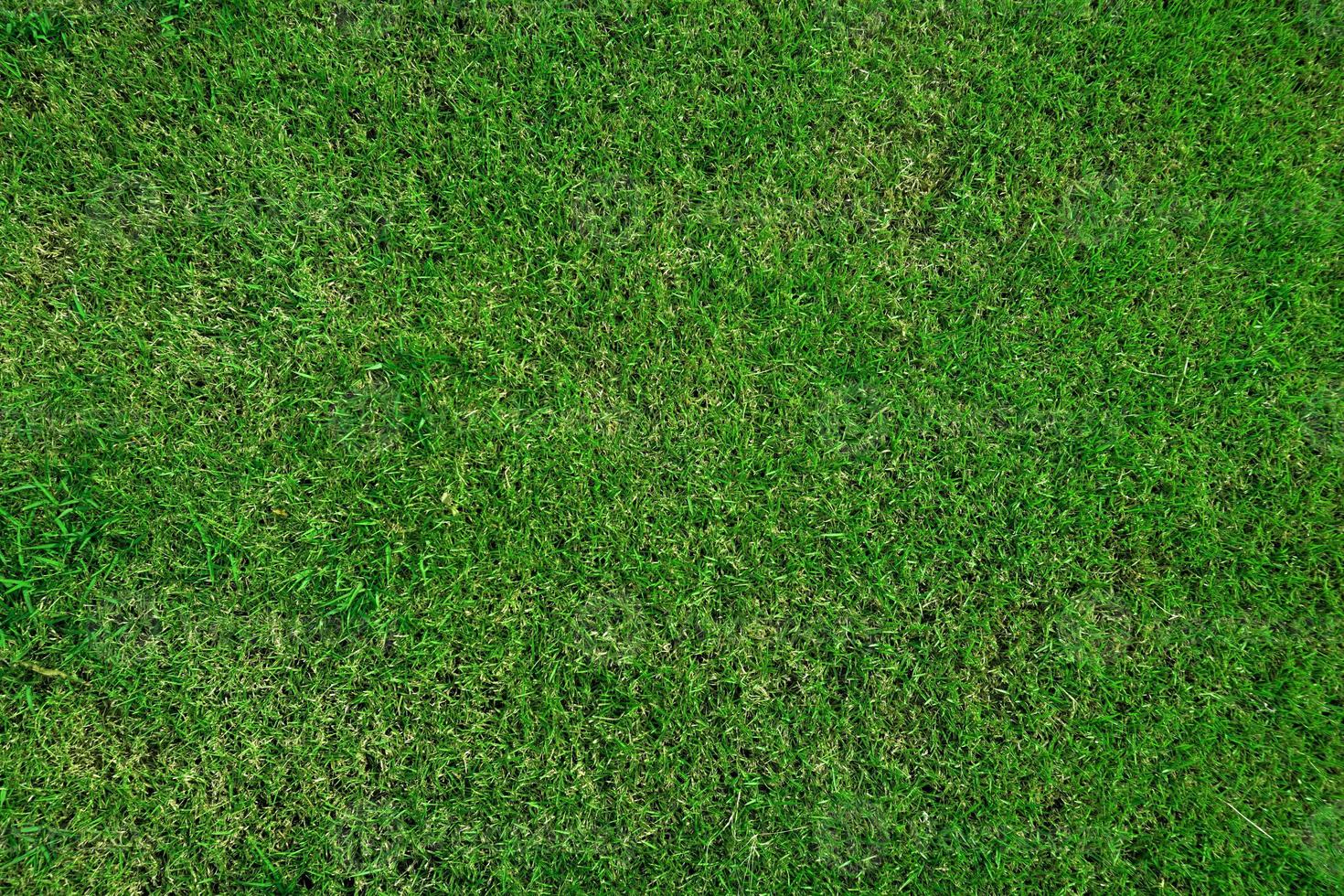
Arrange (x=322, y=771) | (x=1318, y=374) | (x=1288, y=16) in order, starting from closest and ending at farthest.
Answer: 1. (x=322, y=771)
2. (x=1318, y=374)
3. (x=1288, y=16)

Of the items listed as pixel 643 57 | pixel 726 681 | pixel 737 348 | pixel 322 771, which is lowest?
pixel 322 771

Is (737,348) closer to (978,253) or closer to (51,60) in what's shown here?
(978,253)

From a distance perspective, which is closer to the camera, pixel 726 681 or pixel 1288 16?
pixel 726 681

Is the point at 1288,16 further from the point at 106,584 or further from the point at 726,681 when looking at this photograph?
the point at 106,584

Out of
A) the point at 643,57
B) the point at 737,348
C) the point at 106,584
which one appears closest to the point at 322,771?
the point at 106,584

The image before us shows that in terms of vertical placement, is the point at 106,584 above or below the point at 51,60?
below

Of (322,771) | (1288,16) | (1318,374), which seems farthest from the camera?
(1288,16)
